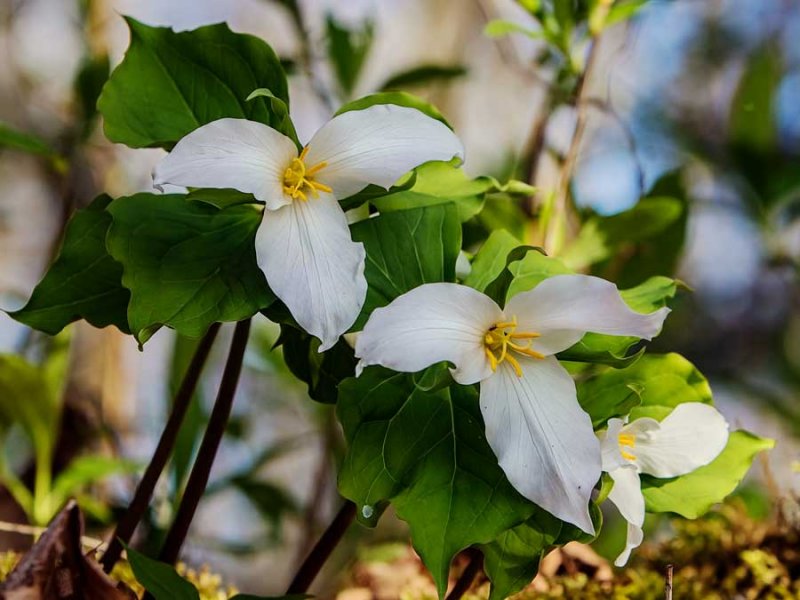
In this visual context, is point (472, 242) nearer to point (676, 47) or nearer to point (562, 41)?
point (562, 41)

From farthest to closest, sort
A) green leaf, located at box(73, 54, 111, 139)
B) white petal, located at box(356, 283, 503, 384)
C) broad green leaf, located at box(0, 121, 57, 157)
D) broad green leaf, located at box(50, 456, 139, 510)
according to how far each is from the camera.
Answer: green leaf, located at box(73, 54, 111, 139) < broad green leaf, located at box(50, 456, 139, 510) < broad green leaf, located at box(0, 121, 57, 157) < white petal, located at box(356, 283, 503, 384)

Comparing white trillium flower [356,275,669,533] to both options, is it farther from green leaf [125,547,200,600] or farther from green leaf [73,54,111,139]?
green leaf [73,54,111,139]

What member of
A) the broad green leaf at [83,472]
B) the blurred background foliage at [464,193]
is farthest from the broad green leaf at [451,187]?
the broad green leaf at [83,472]

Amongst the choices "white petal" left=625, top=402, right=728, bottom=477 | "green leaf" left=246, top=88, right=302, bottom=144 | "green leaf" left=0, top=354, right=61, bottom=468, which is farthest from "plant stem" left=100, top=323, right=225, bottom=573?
"green leaf" left=0, top=354, right=61, bottom=468

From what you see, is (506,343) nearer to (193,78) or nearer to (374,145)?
(374,145)

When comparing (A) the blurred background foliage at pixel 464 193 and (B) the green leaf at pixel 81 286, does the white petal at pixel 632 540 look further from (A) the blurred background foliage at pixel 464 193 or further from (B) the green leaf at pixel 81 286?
(B) the green leaf at pixel 81 286

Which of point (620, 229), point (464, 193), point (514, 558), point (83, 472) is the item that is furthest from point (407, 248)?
point (83, 472)

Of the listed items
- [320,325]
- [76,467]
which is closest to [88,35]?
[76,467]
